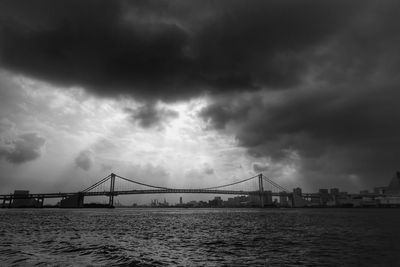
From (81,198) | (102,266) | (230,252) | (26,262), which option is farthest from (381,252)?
(81,198)

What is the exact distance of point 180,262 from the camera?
17406 millimetres

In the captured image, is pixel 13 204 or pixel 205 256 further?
pixel 13 204

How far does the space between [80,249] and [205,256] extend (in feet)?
31.0

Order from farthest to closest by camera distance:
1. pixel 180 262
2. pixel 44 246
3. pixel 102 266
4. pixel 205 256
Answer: pixel 44 246 < pixel 205 256 < pixel 180 262 < pixel 102 266

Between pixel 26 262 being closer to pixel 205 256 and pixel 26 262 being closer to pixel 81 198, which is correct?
pixel 205 256

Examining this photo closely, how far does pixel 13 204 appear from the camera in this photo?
194125mm

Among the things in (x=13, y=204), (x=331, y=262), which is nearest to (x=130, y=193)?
(x=13, y=204)

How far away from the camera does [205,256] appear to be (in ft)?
63.5

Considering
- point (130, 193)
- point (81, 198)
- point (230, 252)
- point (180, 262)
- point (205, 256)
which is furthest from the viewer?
Answer: point (81, 198)

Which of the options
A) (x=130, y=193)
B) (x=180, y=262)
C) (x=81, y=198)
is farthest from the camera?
(x=81, y=198)

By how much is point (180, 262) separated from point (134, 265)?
2742 millimetres

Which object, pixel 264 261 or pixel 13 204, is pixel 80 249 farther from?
pixel 13 204

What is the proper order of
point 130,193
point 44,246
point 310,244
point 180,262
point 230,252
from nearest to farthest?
point 180,262, point 230,252, point 44,246, point 310,244, point 130,193

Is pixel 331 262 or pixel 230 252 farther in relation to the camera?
pixel 230 252
